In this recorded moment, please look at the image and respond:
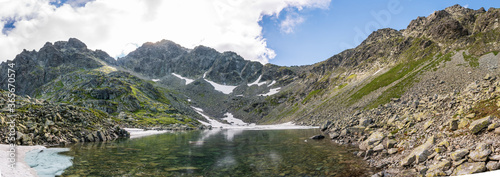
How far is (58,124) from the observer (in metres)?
44.9

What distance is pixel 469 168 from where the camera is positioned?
1330 centimetres

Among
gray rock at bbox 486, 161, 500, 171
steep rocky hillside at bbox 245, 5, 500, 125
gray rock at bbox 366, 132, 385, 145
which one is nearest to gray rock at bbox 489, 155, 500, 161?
gray rock at bbox 486, 161, 500, 171

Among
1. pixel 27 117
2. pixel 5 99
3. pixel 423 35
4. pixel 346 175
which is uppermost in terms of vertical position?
pixel 423 35

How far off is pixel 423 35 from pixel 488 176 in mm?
171608

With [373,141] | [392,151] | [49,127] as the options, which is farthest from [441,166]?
[49,127]

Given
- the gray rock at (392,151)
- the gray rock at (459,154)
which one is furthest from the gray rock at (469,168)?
the gray rock at (392,151)

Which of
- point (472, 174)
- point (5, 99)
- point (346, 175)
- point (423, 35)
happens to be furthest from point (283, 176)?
point (423, 35)

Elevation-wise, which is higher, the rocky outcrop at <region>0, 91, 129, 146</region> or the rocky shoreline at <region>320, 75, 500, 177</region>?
the rocky outcrop at <region>0, 91, 129, 146</region>

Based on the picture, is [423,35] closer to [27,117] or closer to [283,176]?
[283,176]

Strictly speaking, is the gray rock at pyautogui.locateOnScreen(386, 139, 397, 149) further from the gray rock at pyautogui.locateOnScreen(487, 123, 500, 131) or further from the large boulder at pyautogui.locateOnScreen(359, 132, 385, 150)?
the gray rock at pyautogui.locateOnScreen(487, 123, 500, 131)

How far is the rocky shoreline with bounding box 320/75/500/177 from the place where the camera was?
14000 millimetres

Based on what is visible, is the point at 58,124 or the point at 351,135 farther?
the point at 58,124

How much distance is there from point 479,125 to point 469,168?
18.2ft

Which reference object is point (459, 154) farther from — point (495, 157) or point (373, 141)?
point (373, 141)
